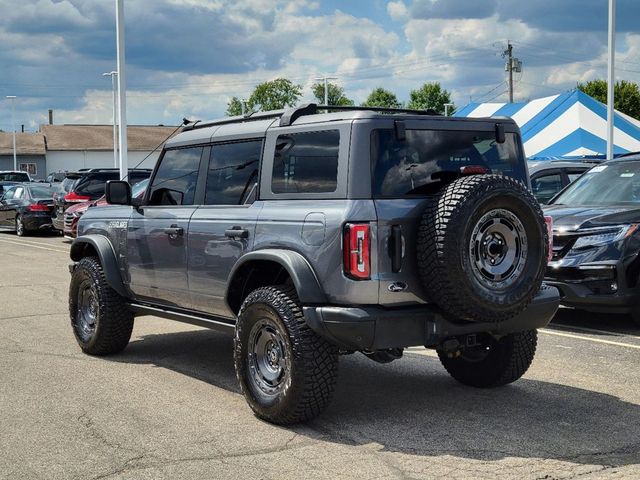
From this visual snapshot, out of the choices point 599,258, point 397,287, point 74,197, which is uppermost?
point 74,197

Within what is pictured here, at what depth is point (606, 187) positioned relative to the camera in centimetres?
1002

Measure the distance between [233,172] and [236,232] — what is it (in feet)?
2.06

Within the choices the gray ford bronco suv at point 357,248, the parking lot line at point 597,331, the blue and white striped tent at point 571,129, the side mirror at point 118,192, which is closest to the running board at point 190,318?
the gray ford bronco suv at point 357,248

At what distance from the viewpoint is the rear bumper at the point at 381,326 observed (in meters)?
5.09

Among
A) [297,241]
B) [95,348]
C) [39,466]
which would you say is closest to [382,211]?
[297,241]

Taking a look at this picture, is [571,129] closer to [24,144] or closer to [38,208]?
[38,208]

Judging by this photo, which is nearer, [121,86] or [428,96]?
[121,86]

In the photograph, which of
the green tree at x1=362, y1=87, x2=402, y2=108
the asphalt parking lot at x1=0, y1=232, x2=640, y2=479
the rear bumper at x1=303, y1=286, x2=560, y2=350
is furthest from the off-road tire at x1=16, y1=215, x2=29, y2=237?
the green tree at x1=362, y1=87, x2=402, y2=108

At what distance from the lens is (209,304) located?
6426 millimetres

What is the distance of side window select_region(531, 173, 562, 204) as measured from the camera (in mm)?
13820

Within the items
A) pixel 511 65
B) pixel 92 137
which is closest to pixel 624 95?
pixel 511 65

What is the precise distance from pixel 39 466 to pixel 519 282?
3009mm

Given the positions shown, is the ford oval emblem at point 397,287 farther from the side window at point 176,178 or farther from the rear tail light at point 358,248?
the side window at point 176,178

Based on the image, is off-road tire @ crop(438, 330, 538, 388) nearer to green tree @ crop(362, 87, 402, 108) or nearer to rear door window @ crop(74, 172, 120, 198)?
rear door window @ crop(74, 172, 120, 198)
